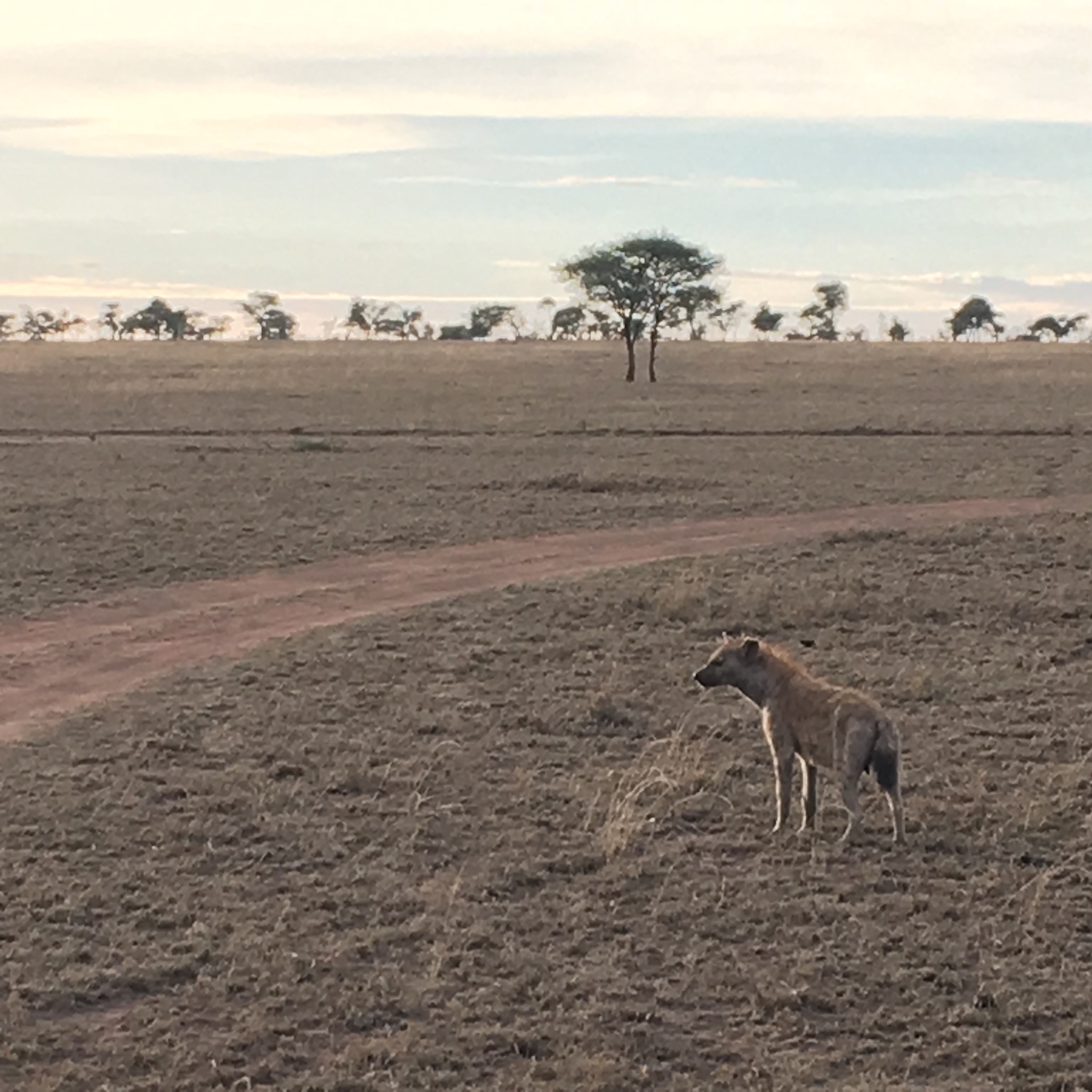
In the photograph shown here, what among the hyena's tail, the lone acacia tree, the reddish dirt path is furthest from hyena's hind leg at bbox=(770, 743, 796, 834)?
the lone acacia tree

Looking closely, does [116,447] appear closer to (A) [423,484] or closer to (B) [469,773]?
(A) [423,484]

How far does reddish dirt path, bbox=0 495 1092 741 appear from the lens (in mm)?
11914

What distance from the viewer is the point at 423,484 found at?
2394 centimetres

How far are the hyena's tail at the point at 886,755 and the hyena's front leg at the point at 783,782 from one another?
2.09 feet

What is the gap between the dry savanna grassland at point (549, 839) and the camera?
18.8 ft

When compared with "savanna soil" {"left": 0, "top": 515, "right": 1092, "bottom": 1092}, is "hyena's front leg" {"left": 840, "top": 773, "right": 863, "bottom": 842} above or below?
above

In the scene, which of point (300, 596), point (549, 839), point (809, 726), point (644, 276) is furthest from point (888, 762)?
point (644, 276)

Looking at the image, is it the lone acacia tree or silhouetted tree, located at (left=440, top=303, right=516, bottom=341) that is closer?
the lone acacia tree

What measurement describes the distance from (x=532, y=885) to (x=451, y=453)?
22169mm

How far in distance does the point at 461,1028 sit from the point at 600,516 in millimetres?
14979

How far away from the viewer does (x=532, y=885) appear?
24.2 feet

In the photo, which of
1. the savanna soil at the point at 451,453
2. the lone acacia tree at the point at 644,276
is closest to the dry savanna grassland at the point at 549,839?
the savanna soil at the point at 451,453

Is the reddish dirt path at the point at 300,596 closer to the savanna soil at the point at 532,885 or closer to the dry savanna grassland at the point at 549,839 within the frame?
the dry savanna grassland at the point at 549,839

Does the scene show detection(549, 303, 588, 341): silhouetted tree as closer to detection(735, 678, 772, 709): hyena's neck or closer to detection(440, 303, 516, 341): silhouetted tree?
detection(440, 303, 516, 341): silhouetted tree
